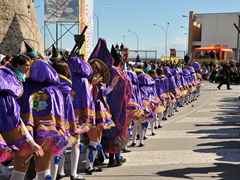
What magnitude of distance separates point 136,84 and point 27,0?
17837mm

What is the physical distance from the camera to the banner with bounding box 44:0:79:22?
24.3 meters

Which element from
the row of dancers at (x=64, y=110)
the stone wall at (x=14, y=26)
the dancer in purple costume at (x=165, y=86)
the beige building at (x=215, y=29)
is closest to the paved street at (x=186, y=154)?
the row of dancers at (x=64, y=110)

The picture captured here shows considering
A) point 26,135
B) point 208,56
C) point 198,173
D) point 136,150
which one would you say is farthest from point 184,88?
point 208,56

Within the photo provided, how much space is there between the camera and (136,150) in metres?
8.38

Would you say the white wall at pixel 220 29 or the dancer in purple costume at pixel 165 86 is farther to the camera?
the white wall at pixel 220 29

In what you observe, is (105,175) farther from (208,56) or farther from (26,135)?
(208,56)

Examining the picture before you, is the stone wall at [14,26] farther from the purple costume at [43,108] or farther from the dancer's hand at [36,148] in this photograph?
the dancer's hand at [36,148]

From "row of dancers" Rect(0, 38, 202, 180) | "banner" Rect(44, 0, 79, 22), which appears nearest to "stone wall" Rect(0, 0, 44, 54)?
"banner" Rect(44, 0, 79, 22)

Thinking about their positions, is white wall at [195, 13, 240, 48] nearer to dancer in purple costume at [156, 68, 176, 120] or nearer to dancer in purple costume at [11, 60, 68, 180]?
dancer in purple costume at [156, 68, 176, 120]

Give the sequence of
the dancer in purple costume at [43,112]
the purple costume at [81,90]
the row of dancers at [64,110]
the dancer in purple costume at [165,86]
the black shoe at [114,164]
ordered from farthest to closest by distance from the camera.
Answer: the dancer in purple costume at [165,86], the black shoe at [114,164], the purple costume at [81,90], the dancer in purple costume at [43,112], the row of dancers at [64,110]

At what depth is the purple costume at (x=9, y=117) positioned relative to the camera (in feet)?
12.2

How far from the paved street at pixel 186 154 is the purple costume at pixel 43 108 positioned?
2.01 m

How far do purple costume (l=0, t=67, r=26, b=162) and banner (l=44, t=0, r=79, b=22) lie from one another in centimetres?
2095

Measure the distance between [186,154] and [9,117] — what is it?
5026 mm
